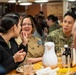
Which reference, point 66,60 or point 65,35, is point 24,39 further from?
point 65,35

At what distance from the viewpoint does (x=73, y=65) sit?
2.14 meters

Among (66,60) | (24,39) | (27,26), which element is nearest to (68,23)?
(27,26)

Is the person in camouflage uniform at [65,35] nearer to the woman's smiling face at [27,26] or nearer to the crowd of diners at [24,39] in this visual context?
the crowd of diners at [24,39]

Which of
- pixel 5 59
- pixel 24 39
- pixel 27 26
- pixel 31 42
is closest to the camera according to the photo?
pixel 5 59

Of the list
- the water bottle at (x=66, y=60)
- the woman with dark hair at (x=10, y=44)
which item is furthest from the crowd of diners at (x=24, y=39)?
the water bottle at (x=66, y=60)

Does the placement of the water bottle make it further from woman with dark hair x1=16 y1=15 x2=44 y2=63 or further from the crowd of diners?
woman with dark hair x1=16 y1=15 x2=44 y2=63

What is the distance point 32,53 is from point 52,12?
295 centimetres

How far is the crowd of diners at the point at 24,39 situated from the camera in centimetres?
201

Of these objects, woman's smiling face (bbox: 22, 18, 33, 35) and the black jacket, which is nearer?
the black jacket

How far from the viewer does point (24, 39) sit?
2389 millimetres

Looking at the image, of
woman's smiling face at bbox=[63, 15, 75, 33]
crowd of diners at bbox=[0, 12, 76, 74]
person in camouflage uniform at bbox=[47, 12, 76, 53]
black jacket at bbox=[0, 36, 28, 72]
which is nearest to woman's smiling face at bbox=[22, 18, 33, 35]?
crowd of diners at bbox=[0, 12, 76, 74]

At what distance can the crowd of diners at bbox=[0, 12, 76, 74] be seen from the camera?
2.01 meters

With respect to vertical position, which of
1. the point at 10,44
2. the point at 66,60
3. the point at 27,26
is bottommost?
the point at 66,60

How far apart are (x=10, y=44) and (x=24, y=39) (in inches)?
6.9
